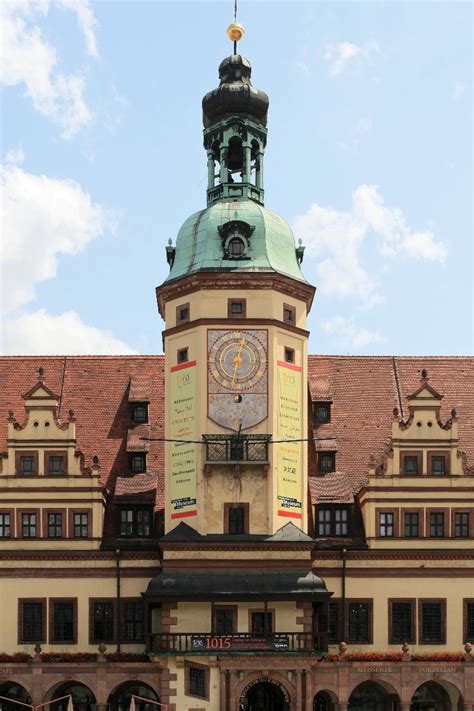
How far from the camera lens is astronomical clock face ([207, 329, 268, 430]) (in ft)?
187

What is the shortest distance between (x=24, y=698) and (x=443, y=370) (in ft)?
73.3

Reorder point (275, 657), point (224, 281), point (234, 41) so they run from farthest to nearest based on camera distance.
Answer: point (234, 41) < point (224, 281) < point (275, 657)

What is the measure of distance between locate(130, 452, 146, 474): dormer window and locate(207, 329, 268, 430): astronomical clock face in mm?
4659

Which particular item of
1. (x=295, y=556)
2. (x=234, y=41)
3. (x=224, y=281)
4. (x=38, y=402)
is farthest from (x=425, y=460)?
(x=234, y=41)

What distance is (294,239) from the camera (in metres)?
60.8

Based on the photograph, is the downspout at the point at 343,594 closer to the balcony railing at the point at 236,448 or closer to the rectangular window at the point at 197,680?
the balcony railing at the point at 236,448

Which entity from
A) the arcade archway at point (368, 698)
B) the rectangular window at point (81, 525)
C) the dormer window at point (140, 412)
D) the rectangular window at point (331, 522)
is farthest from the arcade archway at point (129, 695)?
the dormer window at point (140, 412)

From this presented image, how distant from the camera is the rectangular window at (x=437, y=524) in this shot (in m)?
58.5

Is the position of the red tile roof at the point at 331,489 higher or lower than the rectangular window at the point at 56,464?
lower

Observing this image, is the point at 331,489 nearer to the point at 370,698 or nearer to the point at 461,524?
the point at 461,524

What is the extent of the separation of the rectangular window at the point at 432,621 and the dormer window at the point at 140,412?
1347 centimetres

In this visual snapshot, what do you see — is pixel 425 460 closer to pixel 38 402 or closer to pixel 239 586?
pixel 239 586

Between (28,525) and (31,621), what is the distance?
362 cm

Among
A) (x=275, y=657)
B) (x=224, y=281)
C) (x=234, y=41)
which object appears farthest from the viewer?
(x=234, y=41)
